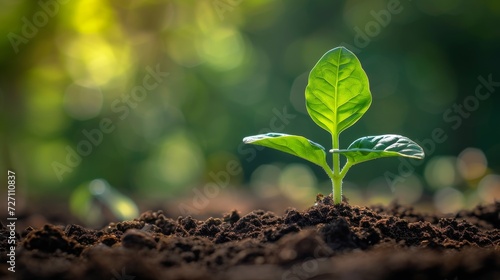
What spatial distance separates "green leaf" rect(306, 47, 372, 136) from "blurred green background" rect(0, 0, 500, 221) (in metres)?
3.80

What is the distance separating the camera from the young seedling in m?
1.64

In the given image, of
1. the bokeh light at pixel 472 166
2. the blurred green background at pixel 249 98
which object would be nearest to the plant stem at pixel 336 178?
the bokeh light at pixel 472 166

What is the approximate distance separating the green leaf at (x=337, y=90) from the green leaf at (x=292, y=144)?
5.6 inches

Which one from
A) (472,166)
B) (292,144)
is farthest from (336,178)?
(472,166)

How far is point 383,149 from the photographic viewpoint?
5.31ft

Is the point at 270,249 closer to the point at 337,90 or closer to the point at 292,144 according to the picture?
the point at 292,144

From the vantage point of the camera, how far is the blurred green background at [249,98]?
647 centimetres

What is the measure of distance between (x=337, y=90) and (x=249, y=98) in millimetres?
7352

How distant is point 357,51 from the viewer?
331 inches

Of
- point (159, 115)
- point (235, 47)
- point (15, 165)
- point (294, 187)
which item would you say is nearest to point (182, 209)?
point (15, 165)

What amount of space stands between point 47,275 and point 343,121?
1.06m

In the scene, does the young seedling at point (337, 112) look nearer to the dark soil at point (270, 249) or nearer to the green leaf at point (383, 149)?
the green leaf at point (383, 149)

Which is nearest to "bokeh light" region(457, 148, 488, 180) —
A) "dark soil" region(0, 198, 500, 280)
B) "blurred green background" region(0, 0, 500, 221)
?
"blurred green background" region(0, 0, 500, 221)

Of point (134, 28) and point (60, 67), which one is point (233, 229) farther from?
point (134, 28)
